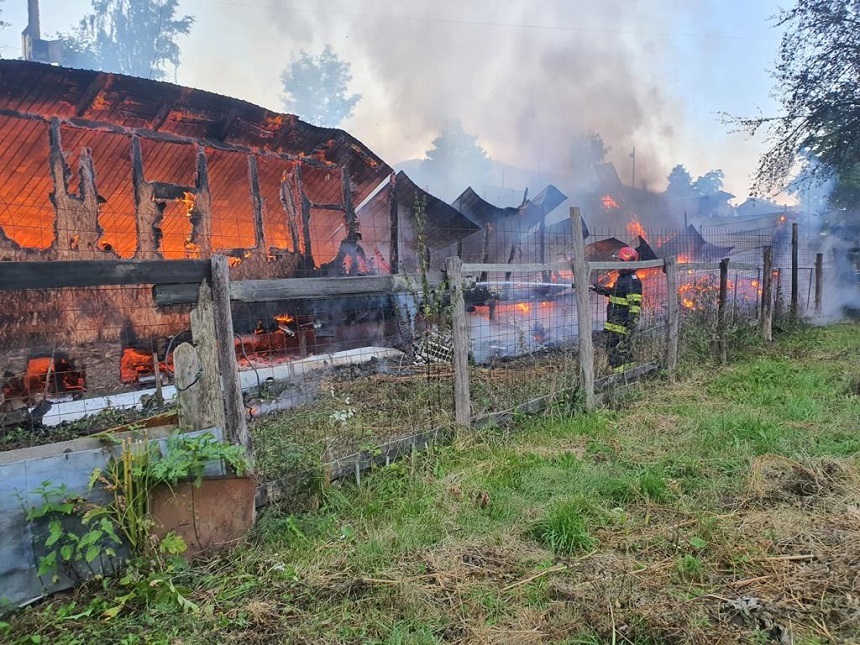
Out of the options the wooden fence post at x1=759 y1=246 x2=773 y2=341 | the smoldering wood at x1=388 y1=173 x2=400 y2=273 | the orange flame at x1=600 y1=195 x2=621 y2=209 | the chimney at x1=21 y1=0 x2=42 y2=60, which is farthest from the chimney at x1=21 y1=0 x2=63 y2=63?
the orange flame at x1=600 y1=195 x2=621 y2=209

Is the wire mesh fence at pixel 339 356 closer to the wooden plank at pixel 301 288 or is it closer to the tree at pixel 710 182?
the wooden plank at pixel 301 288

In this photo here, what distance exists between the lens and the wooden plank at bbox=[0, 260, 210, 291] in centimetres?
268

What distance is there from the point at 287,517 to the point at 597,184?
3315 cm

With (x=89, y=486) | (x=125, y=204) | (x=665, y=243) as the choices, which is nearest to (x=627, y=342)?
(x=89, y=486)

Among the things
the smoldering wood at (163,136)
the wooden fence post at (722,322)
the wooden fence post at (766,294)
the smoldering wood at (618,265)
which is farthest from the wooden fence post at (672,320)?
the smoldering wood at (163,136)

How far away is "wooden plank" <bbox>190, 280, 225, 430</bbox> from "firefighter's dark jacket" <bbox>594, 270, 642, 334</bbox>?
18.4 ft

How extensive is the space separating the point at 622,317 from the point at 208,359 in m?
6.10

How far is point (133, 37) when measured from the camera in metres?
30.0

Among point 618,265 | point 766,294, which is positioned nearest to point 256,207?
point 618,265

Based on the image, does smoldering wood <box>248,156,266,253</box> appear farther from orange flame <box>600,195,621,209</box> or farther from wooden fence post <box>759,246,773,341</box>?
orange flame <box>600,195,621,209</box>

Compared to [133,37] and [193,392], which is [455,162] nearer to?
[133,37]

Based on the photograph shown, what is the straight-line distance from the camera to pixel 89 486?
2.73 m

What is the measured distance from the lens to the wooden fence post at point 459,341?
15.6 ft

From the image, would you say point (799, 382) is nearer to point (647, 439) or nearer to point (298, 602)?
point (647, 439)
